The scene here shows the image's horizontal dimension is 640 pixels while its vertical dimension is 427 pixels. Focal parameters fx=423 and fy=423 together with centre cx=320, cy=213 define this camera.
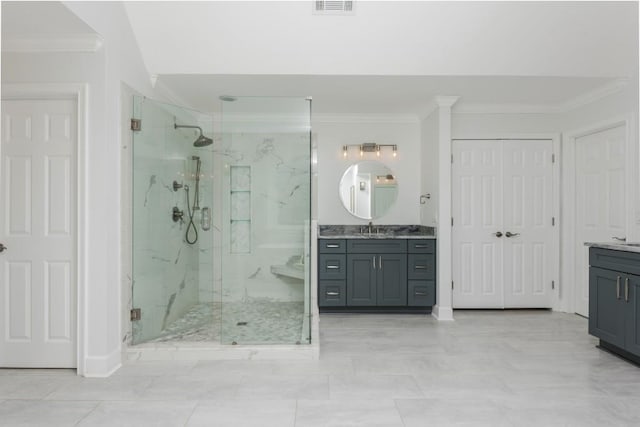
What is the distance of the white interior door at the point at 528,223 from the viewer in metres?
4.85

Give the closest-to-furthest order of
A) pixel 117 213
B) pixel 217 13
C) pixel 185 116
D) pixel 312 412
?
pixel 312 412 < pixel 117 213 < pixel 217 13 < pixel 185 116

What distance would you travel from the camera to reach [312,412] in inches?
93.1

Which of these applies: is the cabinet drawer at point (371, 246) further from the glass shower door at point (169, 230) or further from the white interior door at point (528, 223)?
the glass shower door at point (169, 230)

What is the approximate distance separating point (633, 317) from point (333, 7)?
320 centimetres

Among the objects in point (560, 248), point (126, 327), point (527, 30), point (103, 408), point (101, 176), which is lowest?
point (103, 408)

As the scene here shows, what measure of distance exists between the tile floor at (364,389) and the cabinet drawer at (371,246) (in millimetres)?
1174

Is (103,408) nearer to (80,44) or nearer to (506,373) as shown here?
(80,44)

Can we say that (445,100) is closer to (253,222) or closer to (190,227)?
(253,222)

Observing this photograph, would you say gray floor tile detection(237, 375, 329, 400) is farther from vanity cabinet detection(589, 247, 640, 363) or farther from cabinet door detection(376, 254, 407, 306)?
vanity cabinet detection(589, 247, 640, 363)

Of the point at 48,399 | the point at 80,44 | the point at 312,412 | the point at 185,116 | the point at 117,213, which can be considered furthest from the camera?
the point at 185,116

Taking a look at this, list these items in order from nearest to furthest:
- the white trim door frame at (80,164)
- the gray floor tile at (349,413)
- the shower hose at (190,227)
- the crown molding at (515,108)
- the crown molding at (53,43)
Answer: the gray floor tile at (349,413) < the crown molding at (53,43) < the white trim door frame at (80,164) < the shower hose at (190,227) < the crown molding at (515,108)

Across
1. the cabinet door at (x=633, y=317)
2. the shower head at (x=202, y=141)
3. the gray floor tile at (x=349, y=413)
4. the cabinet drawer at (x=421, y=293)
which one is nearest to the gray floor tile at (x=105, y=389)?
the gray floor tile at (x=349, y=413)

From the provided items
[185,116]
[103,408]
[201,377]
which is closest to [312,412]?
[201,377]

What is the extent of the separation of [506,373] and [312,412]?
57.5 inches
